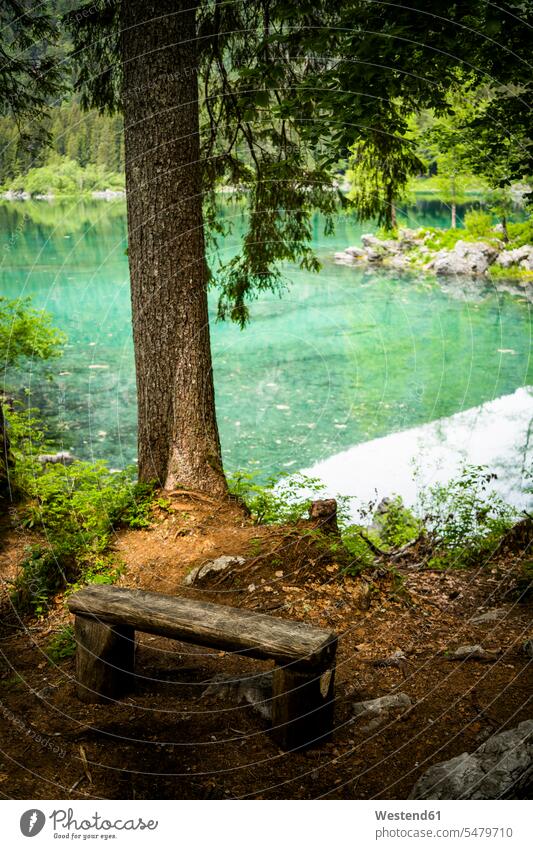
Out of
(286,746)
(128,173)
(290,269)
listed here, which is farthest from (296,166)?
(290,269)

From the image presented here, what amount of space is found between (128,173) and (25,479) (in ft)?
8.76

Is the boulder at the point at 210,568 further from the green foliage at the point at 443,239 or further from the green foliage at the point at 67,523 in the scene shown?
the green foliage at the point at 443,239

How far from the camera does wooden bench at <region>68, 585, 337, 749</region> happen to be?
312 cm

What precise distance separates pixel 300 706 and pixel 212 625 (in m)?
0.54

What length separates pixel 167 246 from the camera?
552 cm

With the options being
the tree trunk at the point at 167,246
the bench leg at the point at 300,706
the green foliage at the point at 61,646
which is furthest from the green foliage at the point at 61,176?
the bench leg at the point at 300,706

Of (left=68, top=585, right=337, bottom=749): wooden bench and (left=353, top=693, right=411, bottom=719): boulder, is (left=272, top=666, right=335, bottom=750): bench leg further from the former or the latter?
(left=353, top=693, right=411, bottom=719): boulder

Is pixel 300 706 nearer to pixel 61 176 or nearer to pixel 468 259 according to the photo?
pixel 468 259

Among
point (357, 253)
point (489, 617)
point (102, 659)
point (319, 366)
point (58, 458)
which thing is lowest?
point (58, 458)

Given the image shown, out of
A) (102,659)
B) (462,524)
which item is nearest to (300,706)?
(102,659)

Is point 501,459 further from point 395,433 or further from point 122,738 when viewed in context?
point 122,738

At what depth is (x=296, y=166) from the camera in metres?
6.73

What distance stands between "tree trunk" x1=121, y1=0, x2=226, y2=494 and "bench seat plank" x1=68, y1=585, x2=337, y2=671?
7.48 feet

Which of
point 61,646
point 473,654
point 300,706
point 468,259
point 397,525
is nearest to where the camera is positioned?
point 300,706
